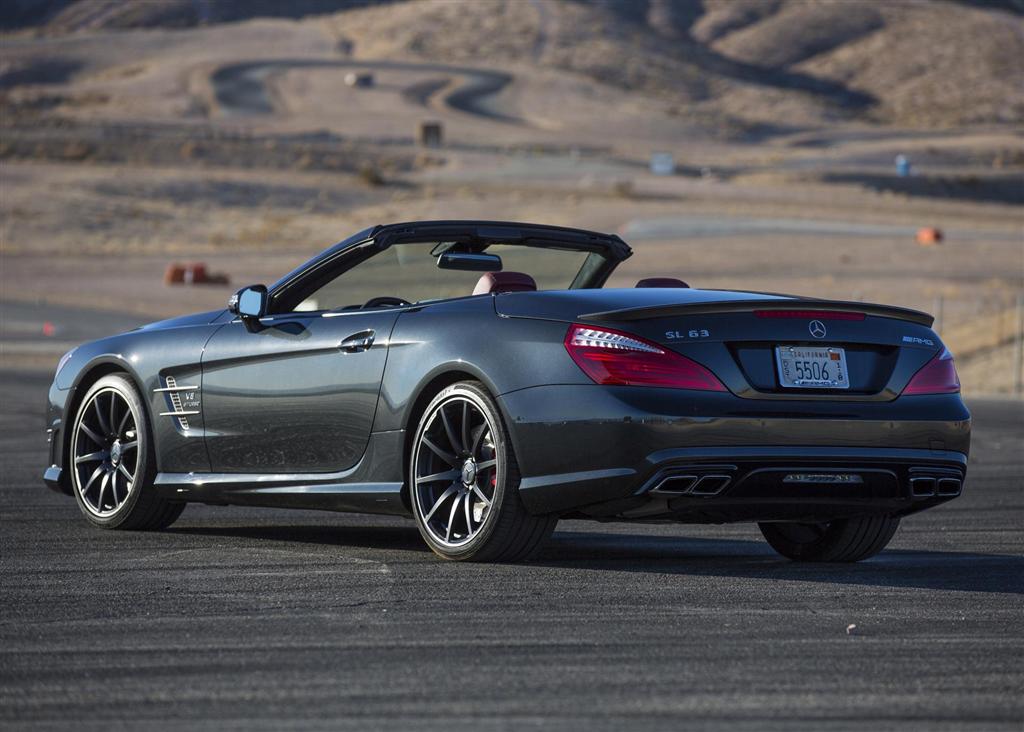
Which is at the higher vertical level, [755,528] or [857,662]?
[857,662]

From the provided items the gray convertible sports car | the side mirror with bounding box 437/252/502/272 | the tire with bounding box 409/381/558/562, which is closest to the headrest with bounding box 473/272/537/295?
the gray convertible sports car

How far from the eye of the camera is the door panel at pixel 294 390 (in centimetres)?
842

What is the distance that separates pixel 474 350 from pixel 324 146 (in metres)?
96.3

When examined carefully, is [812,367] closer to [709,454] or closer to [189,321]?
[709,454]

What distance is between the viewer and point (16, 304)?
41500mm

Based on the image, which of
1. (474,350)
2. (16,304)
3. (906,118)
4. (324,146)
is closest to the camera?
(474,350)

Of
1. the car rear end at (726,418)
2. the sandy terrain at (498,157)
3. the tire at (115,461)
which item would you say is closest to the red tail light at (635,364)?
the car rear end at (726,418)

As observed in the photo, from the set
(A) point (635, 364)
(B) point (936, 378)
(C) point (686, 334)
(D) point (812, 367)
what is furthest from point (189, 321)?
(B) point (936, 378)

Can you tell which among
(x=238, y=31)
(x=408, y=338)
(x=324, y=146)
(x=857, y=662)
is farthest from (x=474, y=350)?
(x=238, y=31)

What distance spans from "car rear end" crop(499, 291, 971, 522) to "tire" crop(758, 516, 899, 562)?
27.2 inches

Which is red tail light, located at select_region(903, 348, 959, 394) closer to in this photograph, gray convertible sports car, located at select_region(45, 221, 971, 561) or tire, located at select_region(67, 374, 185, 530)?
gray convertible sports car, located at select_region(45, 221, 971, 561)

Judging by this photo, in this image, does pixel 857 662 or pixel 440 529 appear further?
pixel 440 529

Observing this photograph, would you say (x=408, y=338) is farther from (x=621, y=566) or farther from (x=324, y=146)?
(x=324, y=146)

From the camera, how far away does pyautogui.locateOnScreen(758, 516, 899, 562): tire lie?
28.3ft
